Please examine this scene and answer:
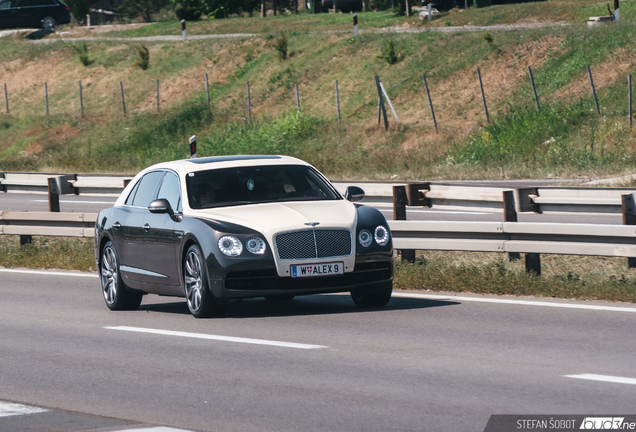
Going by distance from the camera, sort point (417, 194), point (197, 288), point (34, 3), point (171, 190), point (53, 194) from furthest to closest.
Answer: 1. point (34, 3)
2. point (53, 194)
3. point (417, 194)
4. point (171, 190)
5. point (197, 288)

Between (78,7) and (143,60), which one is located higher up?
(78,7)

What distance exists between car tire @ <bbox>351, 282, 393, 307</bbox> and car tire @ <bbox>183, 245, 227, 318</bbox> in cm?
133

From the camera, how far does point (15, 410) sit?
6.76 metres

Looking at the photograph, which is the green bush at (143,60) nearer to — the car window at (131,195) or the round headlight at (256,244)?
the car window at (131,195)

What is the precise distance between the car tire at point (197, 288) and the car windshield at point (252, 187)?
0.61 metres

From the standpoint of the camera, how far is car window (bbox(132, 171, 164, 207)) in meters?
11.6

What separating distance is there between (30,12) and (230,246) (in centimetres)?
5933

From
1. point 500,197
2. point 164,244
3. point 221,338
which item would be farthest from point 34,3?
point 221,338

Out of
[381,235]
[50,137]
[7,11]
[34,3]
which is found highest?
[34,3]

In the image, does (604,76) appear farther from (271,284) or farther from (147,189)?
(271,284)

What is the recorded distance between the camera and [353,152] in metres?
37.2

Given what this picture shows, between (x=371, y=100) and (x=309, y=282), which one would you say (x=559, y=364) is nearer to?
(x=309, y=282)

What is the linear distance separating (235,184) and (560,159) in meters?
20.1

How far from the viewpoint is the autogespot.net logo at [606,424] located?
5656 mm
